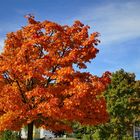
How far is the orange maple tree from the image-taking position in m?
32.0

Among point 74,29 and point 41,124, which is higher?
point 74,29

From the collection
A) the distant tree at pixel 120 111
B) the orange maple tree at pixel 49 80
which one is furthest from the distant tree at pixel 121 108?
the orange maple tree at pixel 49 80

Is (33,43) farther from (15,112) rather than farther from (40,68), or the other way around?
(15,112)

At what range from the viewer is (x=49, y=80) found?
34.4 m

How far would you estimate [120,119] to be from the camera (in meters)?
67.8

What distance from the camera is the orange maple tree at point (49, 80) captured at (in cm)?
3203

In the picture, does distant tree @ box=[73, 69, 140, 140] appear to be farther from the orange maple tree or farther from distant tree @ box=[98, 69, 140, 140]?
the orange maple tree

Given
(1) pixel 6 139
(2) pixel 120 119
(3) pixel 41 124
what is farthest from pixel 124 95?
(3) pixel 41 124

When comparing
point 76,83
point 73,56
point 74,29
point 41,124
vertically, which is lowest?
point 41,124

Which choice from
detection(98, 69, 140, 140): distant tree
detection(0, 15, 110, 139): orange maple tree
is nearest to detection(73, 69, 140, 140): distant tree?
detection(98, 69, 140, 140): distant tree

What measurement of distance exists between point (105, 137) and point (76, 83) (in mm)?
36536

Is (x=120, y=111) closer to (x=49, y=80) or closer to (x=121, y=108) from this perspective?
(x=121, y=108)

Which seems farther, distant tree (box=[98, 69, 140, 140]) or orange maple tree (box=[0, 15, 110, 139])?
distant tree (box=[98, 69, 140, 140])

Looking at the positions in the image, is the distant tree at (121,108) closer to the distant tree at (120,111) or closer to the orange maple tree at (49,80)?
the distant tree at (120,111)
